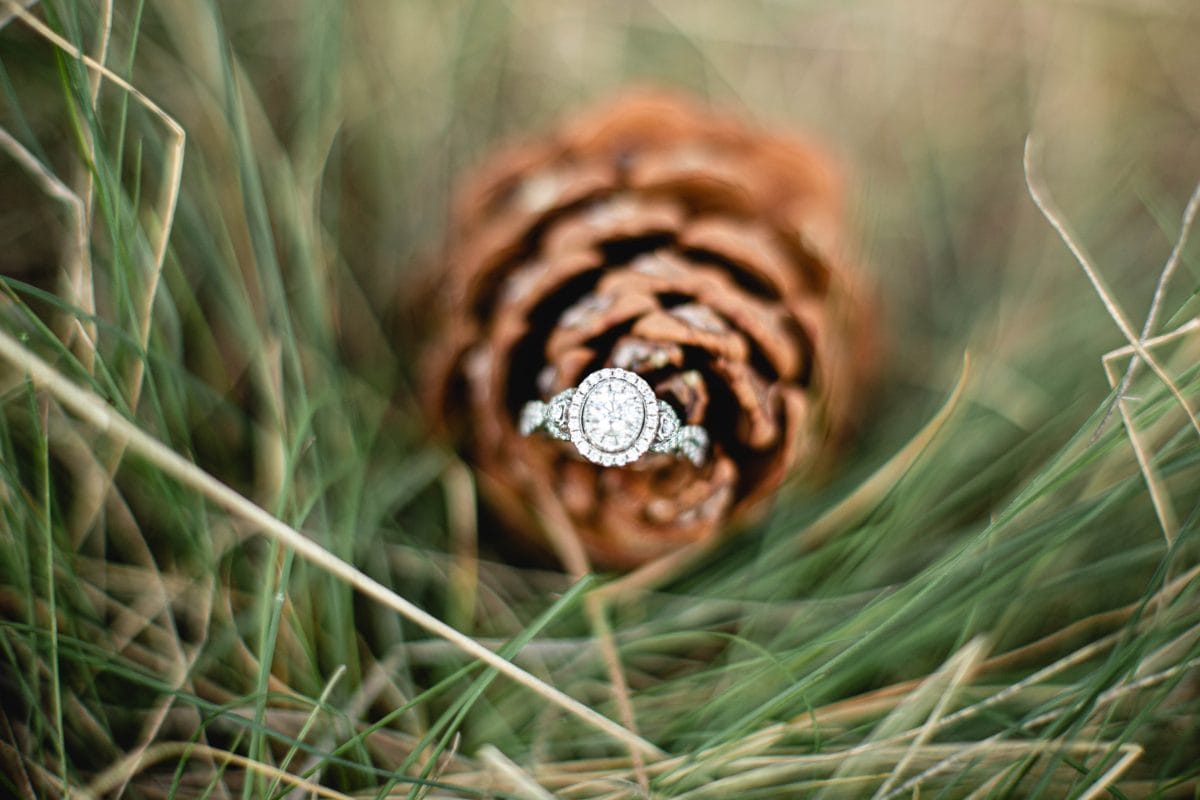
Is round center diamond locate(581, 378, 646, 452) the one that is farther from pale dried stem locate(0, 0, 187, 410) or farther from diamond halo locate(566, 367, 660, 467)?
pale dried stem locate(0, 0, 187, 410)

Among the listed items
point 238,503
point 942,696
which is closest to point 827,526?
point 942,696

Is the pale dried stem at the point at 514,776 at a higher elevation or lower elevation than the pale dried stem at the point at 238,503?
lower

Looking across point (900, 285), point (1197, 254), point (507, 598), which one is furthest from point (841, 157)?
point (507, 598)

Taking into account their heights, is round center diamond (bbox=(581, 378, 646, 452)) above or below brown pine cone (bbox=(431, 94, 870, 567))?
below

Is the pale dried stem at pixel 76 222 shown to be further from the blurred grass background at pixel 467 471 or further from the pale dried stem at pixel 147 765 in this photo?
the pale dried stem at pixel 147 765

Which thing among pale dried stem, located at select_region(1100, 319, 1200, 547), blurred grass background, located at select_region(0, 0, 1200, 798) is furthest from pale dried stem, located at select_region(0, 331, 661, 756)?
pale dried stem, located at select_region(1100, 319, 1200, 547)

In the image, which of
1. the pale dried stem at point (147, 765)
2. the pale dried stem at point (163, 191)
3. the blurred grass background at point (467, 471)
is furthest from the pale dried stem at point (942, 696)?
the pale dried stem at point (163, 191)

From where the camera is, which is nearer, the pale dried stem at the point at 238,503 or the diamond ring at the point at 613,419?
the pale dried stem at the point at 238,503
